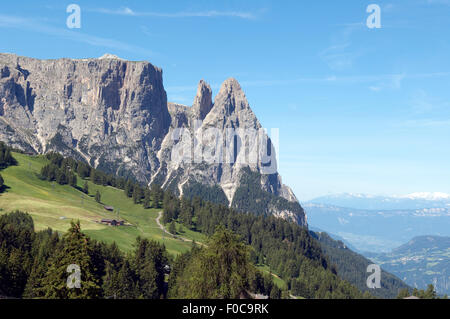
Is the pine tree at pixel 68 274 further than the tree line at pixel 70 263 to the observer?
No

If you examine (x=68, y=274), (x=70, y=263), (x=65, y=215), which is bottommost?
(x=65, y=215)

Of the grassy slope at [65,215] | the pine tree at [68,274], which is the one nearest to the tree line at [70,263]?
the pine tree at [68,274]

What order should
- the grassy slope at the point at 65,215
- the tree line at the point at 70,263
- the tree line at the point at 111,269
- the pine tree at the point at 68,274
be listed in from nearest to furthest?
the pine tree at the point at 68,274 → the tree line at the point at 111,269 → the tree line at the point at 70,263 → the grassy slope at the point at 65,215

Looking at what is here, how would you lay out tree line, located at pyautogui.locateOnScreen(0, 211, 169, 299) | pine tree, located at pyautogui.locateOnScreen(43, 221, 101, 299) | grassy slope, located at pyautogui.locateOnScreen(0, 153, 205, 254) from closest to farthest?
1. pine tree, located at pyautogui.locateOnScreen(43, 221, 101, 299)
2. tree line, located at pyautogui.locateOnScreen(0, 211, 169, 299)
3. grassy slope, located at pyautogui.locateOnScreen(0, 153, 205, 254)

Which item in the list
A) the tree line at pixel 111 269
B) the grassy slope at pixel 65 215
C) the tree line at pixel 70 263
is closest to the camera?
the tree line at pixel 111 269

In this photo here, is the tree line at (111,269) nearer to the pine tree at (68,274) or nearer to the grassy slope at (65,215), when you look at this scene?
the pine tree at (68,274)

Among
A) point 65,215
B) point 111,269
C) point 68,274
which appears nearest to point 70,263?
point 68,274

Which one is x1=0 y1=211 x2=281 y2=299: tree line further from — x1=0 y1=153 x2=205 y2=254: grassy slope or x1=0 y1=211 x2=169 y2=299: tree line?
x1=0 y1=153 x2=205 y2=254: grassy slope

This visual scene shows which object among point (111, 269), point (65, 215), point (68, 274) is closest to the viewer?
point (68, 274)

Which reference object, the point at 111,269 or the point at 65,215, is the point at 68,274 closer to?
the point at 111,269

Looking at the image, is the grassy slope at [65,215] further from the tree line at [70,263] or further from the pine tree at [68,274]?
the pine tree at [68,274]

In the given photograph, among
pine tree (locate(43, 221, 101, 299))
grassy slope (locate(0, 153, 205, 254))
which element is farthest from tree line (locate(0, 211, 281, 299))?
grassy slope (locate(0, 153, 205, 254))
